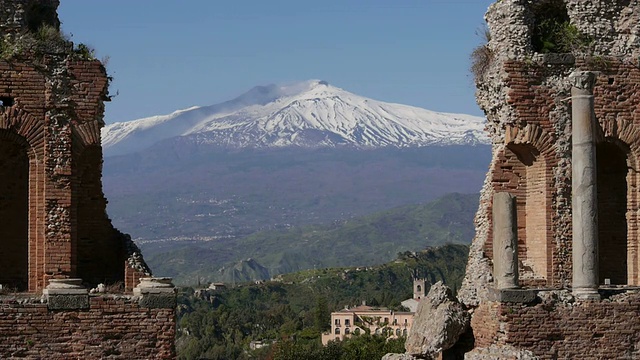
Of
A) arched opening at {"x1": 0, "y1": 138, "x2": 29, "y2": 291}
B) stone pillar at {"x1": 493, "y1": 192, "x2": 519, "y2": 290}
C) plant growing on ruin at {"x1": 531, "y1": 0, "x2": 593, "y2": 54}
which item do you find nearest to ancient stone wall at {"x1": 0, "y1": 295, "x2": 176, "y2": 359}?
arched opening at {"x1": 0, "y1": 138, "x2": 29, "y2": 291}

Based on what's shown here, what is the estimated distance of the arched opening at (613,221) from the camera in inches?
1264

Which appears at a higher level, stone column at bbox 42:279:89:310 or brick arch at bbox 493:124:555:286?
brick arch at bbox 493:124:555:286

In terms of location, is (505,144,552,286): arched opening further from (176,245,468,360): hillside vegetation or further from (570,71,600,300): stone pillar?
(176,245,468,360): hillside vegetation

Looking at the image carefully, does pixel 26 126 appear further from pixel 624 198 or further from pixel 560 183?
pixel 624 198

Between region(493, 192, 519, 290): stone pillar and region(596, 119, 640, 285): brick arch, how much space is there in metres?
2.96

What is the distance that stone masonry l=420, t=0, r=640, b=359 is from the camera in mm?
29266

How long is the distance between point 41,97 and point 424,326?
8873 millimetres

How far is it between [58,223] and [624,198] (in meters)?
12.2

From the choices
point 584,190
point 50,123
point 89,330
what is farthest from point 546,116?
point 89,330

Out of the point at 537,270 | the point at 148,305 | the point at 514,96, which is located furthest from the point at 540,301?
the point at 148,305

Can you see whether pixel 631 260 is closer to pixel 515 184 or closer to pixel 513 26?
pixel 515 184

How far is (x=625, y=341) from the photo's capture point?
1164 inches

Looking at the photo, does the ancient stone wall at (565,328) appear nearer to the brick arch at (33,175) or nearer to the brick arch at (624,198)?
the brick arch at (624,198)

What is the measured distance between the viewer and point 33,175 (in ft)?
94.3
